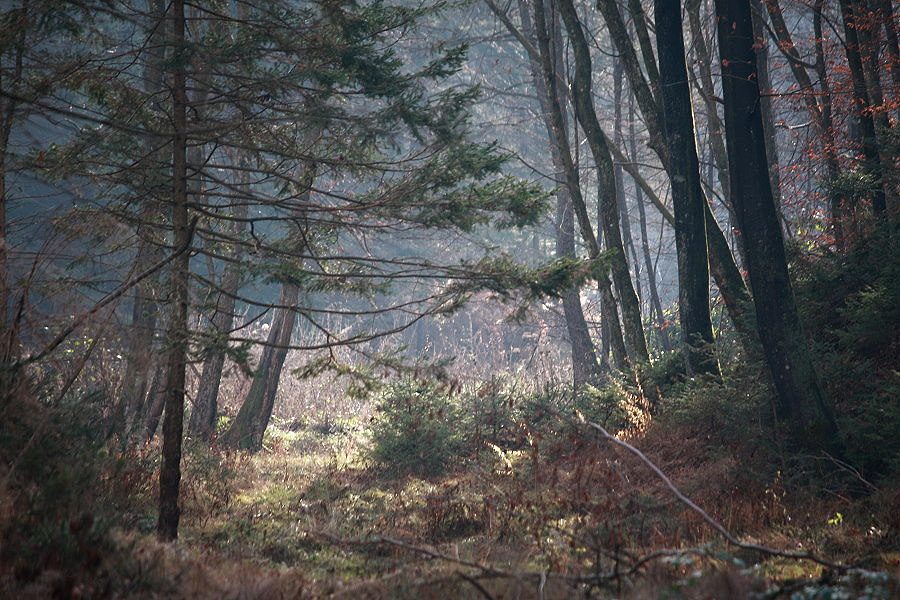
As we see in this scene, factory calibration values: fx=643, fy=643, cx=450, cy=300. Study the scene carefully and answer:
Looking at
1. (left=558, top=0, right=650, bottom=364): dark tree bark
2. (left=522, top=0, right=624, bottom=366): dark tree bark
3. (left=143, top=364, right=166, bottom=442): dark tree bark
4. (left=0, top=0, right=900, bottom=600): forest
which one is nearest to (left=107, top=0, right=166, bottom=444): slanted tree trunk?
(left=0, top=0, right=900, bottom=600): forest

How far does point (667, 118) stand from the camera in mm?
10055

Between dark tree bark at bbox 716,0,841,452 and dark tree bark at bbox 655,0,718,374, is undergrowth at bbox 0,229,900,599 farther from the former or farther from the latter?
dark tree bark at bbox 655,0,718,374

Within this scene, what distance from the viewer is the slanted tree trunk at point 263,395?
13359 mm

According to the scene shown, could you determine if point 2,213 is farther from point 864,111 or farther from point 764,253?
point 864,111

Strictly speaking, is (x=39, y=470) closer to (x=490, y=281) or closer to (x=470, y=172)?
(x=490, y=281)

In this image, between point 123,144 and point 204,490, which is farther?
point 204,490

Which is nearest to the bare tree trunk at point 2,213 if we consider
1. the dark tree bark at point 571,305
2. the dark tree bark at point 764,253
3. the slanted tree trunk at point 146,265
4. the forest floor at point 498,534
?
the slanted tree trunk at point 146,265

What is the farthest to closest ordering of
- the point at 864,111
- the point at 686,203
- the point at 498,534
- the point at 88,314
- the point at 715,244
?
the point at 715,244
the point at 686,203
the point at 864,111
the point at 498,534
the point at 88,314

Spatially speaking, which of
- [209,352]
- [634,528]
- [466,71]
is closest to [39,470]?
[209,352]

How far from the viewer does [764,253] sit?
7.36 metres

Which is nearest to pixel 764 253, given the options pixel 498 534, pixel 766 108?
pixel 498 534

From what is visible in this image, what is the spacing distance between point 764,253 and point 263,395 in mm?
10318

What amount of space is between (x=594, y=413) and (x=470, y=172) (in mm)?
5293

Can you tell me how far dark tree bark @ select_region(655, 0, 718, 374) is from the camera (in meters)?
9.80
